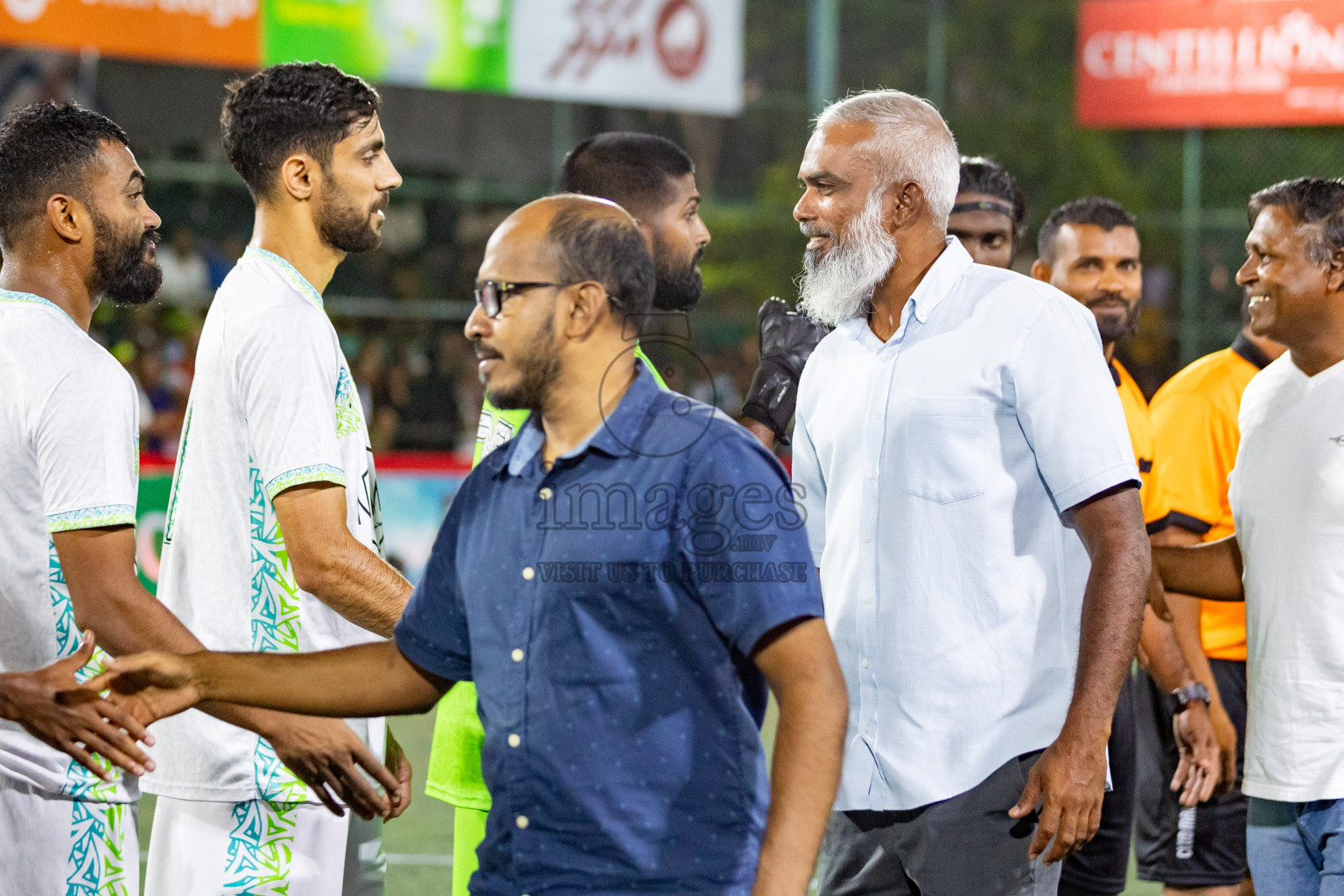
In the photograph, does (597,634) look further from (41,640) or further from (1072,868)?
(1072,868)

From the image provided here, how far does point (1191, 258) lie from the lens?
1917 cm

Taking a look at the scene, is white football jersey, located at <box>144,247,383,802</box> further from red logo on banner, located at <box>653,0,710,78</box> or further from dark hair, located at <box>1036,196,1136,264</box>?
red logo on banner, located at <box>653,0,710,78</box>

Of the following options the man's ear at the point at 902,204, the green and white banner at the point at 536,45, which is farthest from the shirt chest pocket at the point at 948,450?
the green and white banner at the point at 536,45

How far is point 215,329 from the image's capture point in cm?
362

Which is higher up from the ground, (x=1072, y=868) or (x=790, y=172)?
(x=790, y=172)

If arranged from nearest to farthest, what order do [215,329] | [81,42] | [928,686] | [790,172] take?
[928,686], [215,329], [81,42], [790,172]

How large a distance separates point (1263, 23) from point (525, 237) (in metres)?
18.8

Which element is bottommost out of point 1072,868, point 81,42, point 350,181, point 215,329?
point 1072,868

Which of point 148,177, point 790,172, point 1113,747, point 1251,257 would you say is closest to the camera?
point 1251,257

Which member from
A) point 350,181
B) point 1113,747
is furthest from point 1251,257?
point 350,181

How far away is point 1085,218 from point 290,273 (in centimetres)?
321

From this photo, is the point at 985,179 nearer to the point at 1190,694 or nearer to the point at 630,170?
the point at 630,170

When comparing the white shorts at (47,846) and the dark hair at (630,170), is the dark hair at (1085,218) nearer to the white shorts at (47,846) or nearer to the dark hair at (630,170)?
the dark hair at (630,170)

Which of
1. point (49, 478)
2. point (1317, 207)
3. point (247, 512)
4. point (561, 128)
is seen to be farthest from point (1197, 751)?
point (561, 128)
